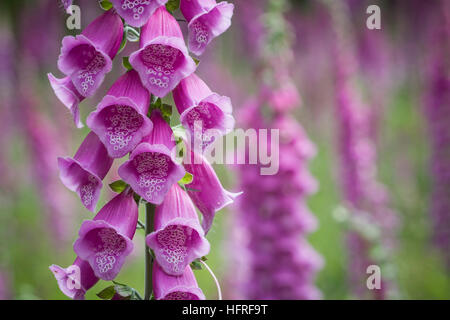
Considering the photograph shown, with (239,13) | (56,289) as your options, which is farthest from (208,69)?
(56,289)

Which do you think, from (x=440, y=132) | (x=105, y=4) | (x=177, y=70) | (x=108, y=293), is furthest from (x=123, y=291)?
(x=440, y=132)

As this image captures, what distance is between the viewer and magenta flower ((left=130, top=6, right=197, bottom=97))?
73cm

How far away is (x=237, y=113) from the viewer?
203 cm

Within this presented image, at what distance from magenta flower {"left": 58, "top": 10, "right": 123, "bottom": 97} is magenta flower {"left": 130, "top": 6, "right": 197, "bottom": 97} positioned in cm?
5

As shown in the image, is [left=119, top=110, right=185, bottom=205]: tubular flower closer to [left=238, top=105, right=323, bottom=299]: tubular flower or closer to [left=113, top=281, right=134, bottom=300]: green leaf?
[left=113, top=281, right=134, bottom=300]: green leaf

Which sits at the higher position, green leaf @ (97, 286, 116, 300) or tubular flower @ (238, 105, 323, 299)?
tubular flower @ (238, 105, 323, 299)

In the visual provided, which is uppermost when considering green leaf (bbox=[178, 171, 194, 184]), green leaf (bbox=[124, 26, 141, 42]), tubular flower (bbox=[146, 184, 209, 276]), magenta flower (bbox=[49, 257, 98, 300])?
green leaf (bbox=[124, 26, 141, 42])

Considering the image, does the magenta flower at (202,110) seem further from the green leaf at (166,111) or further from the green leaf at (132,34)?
the green leaf at (132,34)

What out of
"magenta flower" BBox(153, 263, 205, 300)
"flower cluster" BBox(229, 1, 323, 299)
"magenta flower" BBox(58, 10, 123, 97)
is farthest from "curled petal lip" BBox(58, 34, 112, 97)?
"flower cluster" BBox(229, 1, 323, 299)

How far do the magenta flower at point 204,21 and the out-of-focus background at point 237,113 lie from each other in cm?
63

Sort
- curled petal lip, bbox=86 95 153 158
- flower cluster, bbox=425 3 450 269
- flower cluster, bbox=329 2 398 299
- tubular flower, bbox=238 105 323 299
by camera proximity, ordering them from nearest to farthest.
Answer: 1. curled petal lip, bbox=86 95 153 158
2. tubular flower, bbox=238 105 323 299
3. flower cluster, bbox=329 2 398 299
4. flower cluster, bbox=425 3 450 269

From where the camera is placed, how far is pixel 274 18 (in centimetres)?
162

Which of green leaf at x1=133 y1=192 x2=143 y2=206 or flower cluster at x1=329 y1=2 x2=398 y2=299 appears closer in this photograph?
green leaf at x1=133 y1=192 x2=143 y2=206

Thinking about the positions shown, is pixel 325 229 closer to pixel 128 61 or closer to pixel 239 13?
pixel 239 13
